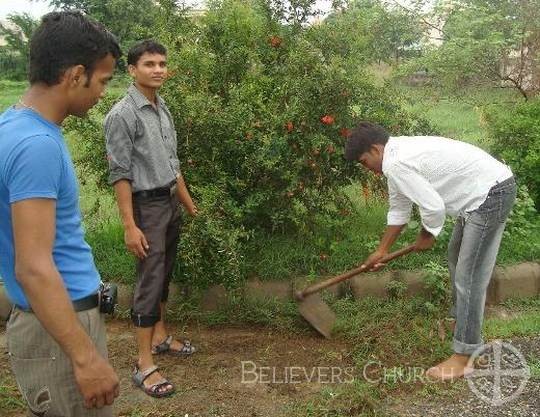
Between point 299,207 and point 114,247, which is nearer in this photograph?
point 299,207

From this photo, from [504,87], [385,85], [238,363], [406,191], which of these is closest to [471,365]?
[406,191]

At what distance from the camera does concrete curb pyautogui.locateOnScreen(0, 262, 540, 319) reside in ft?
14.4

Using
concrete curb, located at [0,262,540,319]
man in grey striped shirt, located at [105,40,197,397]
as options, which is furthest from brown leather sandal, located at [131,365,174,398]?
concrete curb, located at [0,262,540,319]

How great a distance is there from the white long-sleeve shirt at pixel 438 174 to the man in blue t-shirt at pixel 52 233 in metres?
1.90

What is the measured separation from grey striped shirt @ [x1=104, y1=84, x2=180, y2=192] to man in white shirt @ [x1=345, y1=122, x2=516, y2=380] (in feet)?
3.61

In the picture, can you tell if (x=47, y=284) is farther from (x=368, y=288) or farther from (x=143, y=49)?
(x=368, y=288)

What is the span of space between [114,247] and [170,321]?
35.3 inches

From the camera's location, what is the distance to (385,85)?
4906 millimetres

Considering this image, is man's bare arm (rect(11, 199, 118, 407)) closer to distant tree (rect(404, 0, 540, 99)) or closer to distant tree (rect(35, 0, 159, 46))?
distant tree (rect(404, 0, 540, 99))

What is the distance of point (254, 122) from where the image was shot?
4.40 m

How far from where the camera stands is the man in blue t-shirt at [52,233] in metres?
1.59

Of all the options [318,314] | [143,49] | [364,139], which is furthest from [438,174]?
[143,49]

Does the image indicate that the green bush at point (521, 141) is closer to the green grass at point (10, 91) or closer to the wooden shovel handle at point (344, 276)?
the wooden shovel handle at point (344, 276)

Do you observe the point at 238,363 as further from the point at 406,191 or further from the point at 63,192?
the point at 63,192
